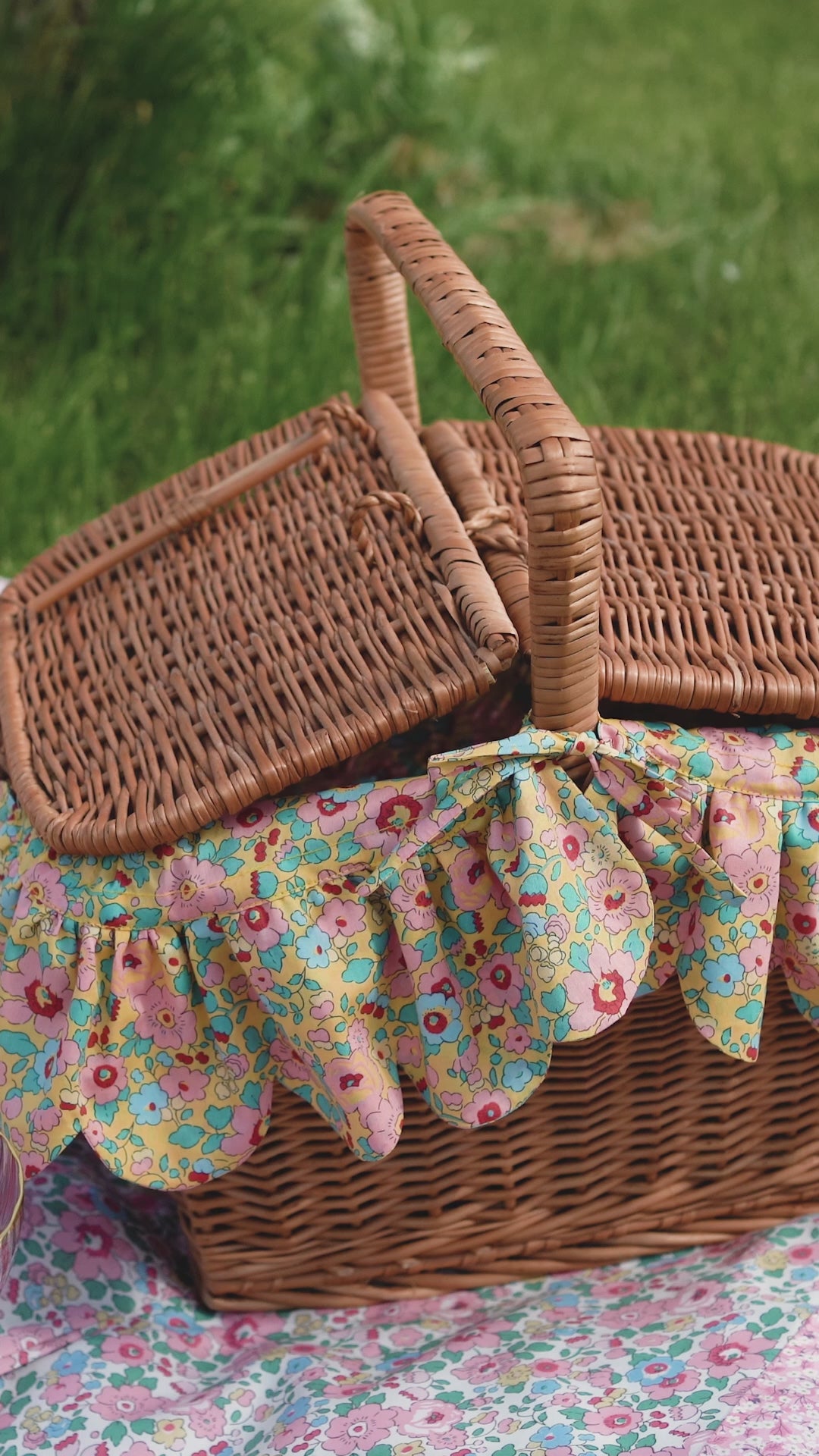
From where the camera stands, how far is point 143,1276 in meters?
1.36

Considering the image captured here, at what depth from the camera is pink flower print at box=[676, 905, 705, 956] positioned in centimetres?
113

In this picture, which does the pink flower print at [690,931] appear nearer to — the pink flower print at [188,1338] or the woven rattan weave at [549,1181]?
the woven rattan weave at [549,1181]

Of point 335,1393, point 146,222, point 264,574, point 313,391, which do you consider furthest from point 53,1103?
point 146,222

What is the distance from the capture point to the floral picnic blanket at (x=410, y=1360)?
1.15 m

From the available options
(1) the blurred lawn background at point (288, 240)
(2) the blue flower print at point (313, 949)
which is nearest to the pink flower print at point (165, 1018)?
(2) the blue flower print at point (313, 949)

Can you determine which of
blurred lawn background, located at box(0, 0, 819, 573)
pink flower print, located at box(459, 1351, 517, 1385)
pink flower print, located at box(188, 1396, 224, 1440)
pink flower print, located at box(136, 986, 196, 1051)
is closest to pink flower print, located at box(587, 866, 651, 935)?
pink flower print, located at box(136, 986, 196, 1051)

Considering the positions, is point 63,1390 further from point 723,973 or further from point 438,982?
point 723,973

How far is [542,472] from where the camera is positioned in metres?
0.96

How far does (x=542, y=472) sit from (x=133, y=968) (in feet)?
1.62

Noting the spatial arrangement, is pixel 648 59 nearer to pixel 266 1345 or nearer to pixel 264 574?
pixel 264 574

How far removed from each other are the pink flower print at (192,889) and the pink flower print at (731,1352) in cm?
56

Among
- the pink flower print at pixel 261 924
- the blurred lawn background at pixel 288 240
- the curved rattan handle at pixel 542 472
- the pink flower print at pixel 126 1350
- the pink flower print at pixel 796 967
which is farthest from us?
the blurred lawn background at pixel 288 240

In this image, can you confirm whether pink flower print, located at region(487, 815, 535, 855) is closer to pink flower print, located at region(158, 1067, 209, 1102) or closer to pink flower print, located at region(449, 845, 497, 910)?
pink flower print, located at region(449, 845, 497, 910)

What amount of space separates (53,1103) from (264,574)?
1.61 ft
